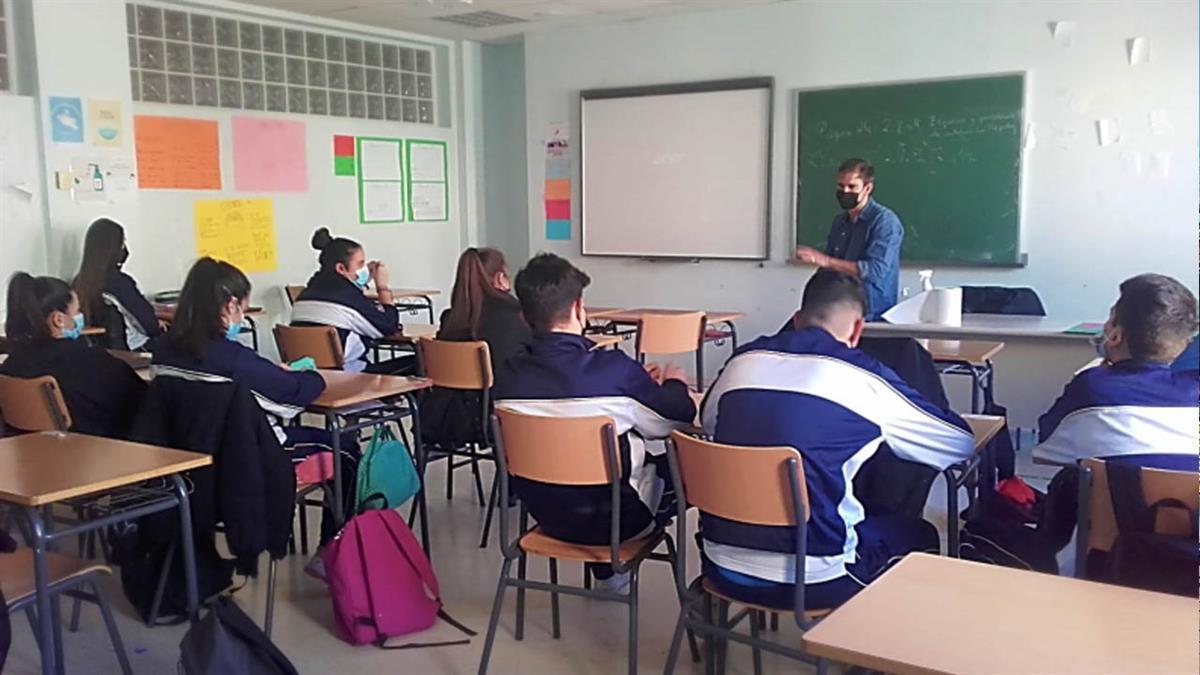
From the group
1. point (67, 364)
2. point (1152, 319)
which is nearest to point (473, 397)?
point (67, 364)

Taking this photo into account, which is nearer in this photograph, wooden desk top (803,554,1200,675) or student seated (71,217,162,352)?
wooden desk top (803,554,1200,675)

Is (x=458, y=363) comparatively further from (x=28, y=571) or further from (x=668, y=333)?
(x=28, y=571)

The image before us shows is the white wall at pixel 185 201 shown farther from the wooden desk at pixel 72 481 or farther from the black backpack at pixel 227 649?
the black backpack at pixel 227 649

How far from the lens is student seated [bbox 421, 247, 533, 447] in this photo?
13.2ft

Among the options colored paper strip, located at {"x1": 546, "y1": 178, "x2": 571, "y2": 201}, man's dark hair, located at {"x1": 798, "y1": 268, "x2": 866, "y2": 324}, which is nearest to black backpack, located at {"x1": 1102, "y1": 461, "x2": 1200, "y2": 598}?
man's dark hair, located at {"x1": 798, "y1": 268, "x2": 866, "y2": 324}

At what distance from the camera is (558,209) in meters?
7.94

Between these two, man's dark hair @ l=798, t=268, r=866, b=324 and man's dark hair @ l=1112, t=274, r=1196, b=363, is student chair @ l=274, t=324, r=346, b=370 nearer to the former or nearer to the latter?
man's dark hair @ l=798, t=268, r=866, b=324

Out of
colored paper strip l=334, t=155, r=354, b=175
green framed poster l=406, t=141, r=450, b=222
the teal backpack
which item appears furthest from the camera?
green framed poster l=406, t=141, r=450, b=222

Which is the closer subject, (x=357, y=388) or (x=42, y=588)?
(x=42, y=588)

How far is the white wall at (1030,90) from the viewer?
5.63 metres

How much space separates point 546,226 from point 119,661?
5.58 meters

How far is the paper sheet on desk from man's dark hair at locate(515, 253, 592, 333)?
2.19 meters

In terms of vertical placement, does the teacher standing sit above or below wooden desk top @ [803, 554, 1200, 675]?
above

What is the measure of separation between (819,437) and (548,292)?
876 mm
